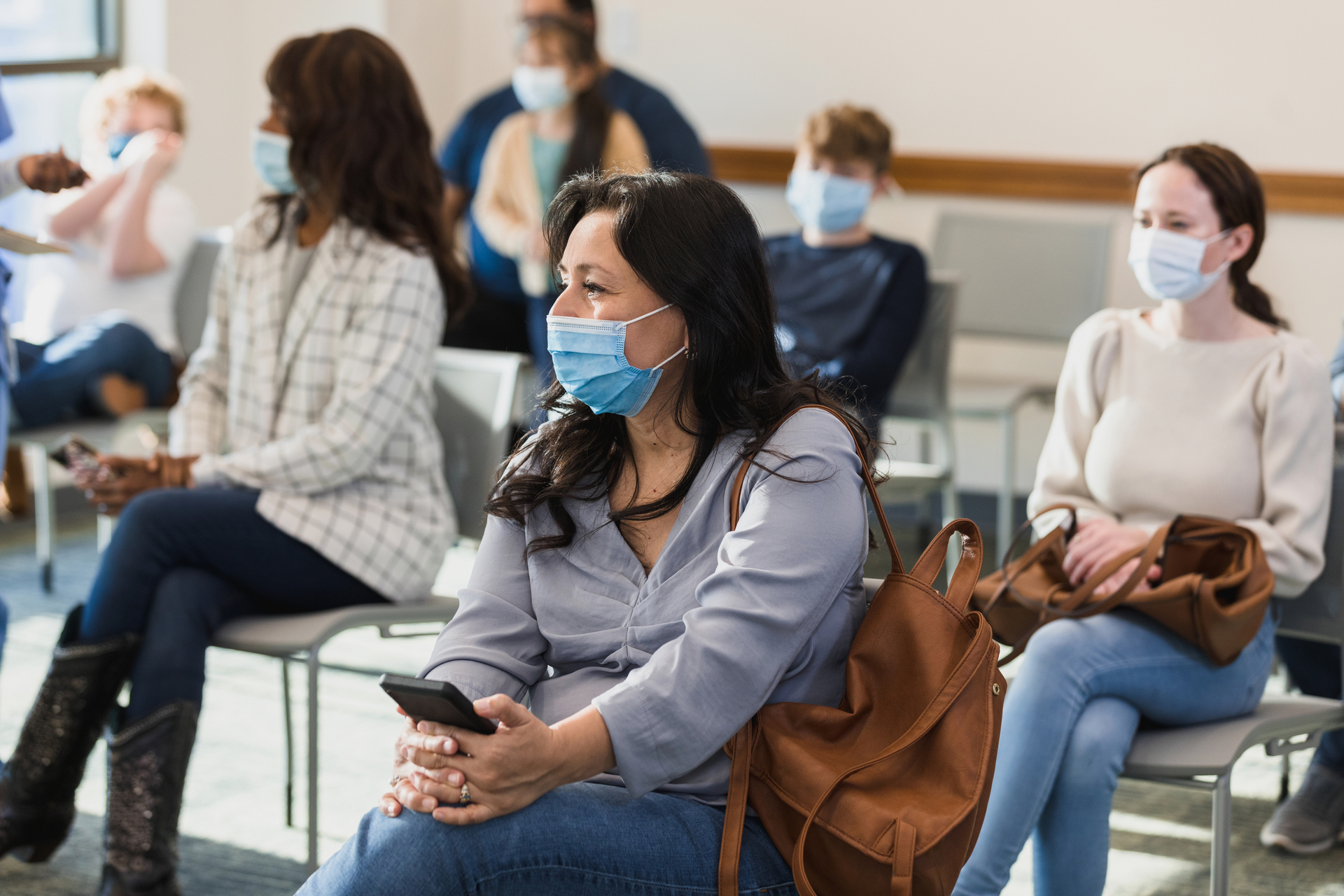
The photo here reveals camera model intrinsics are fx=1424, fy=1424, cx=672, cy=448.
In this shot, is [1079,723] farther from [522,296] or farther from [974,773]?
[522,296]

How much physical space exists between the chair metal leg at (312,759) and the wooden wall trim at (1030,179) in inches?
122

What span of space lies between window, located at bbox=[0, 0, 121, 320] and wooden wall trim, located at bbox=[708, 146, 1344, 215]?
2.16 m

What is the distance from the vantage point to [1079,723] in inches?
74.2

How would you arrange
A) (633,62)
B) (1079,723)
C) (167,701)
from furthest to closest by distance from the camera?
(633,62), (167,701), (1079,723)

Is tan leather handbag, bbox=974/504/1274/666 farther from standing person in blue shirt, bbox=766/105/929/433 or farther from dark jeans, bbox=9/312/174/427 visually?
dark jeans, bbox=9/312/174/427

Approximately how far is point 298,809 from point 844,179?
2040mm

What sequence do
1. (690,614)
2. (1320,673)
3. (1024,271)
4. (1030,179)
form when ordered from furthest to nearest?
1. (1030,179)
2. (1024,271)
3. (1320,673)
4. (690,614)

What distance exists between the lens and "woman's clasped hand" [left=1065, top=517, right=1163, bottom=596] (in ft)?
6.62

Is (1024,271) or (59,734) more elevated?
(1024,271)

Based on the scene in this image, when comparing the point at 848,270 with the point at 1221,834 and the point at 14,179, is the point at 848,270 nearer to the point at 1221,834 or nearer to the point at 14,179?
the point at 14,179

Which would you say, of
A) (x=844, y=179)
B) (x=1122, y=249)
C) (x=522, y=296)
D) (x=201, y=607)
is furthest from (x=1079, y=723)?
(x=1122, y=249)

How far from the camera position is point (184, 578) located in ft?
7.17

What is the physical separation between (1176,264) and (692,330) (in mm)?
1006

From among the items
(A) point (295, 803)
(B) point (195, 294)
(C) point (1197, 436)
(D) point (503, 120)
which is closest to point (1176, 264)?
(C) point (1197, 436)
